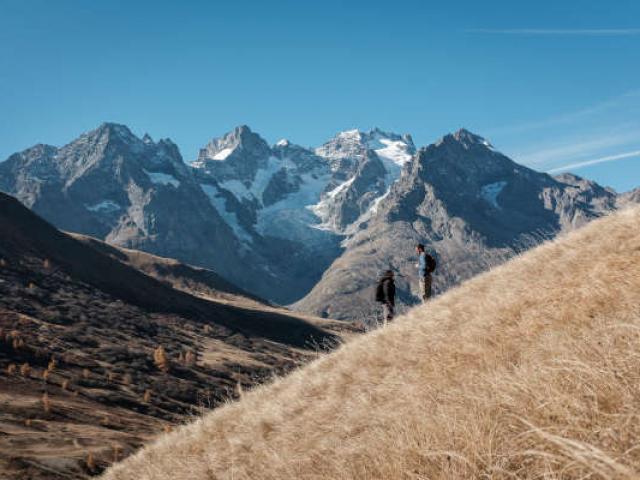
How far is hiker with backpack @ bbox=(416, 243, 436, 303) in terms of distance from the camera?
17.5 metres

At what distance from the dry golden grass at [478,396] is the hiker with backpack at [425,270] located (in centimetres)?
276

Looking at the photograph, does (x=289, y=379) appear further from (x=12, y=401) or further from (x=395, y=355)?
(x=12, y=401)

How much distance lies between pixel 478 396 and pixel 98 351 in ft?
168

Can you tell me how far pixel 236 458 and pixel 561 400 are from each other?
19.4 ft

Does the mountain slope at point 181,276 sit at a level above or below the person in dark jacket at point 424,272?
below

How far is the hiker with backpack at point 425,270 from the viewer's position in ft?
57.4

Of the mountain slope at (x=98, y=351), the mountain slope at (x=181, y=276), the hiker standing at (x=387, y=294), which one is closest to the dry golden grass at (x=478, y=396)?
the mountain slope at (x=98, y=351)

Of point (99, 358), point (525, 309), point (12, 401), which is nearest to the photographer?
point (525, 309)

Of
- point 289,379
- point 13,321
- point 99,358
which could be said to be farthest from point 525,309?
point 13,321

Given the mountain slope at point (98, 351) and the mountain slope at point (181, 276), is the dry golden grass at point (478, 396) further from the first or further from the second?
the mountain slope at point (181, 276)

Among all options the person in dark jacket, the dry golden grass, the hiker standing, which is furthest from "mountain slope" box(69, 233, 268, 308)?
the dry golden grass

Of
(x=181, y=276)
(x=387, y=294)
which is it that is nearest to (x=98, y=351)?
(x=387, y=294)

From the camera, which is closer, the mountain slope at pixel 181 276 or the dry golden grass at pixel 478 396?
the dry golden grass at pixel 478 396

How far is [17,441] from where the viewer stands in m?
21.8
